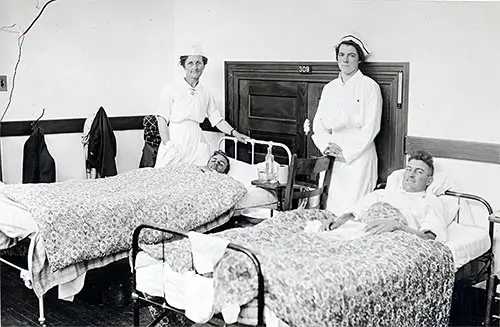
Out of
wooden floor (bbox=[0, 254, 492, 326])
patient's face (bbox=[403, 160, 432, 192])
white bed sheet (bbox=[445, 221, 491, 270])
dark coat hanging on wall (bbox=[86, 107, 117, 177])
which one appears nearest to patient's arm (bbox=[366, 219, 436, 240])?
white bed sheet (bbox=[445, 221, 491, 270])

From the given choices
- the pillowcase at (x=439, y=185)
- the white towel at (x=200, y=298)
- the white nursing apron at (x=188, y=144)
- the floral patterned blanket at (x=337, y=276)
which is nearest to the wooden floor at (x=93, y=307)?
the pillowcase at (x=439, y=185)

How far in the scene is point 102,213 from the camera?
4023mm

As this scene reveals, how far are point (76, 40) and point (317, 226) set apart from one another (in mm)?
3252

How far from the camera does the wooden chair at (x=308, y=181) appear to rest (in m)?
4.47

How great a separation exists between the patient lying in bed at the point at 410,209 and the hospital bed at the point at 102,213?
1.06m

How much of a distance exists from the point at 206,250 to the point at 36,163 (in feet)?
10.4

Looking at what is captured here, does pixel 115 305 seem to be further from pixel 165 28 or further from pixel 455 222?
pixel 165 28

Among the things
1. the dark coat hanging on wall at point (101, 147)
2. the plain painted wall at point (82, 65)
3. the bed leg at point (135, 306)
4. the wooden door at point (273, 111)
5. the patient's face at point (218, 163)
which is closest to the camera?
the bed leg at point (135, 306)

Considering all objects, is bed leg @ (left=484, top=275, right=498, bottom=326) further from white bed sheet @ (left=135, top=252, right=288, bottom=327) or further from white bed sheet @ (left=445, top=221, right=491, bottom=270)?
white bed sheet @ (left=135, top=252, right=288, bottom=327)

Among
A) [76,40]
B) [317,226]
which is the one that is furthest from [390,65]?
[76,40]

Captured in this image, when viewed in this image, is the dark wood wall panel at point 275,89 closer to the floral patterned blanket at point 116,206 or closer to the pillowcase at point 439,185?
the floral patterned blanket at point 116,206

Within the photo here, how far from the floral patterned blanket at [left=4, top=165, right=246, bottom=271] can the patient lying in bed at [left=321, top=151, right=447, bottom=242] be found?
1051 mm

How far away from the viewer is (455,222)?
430cm

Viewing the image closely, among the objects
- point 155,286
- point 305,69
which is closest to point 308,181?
point 305,69
